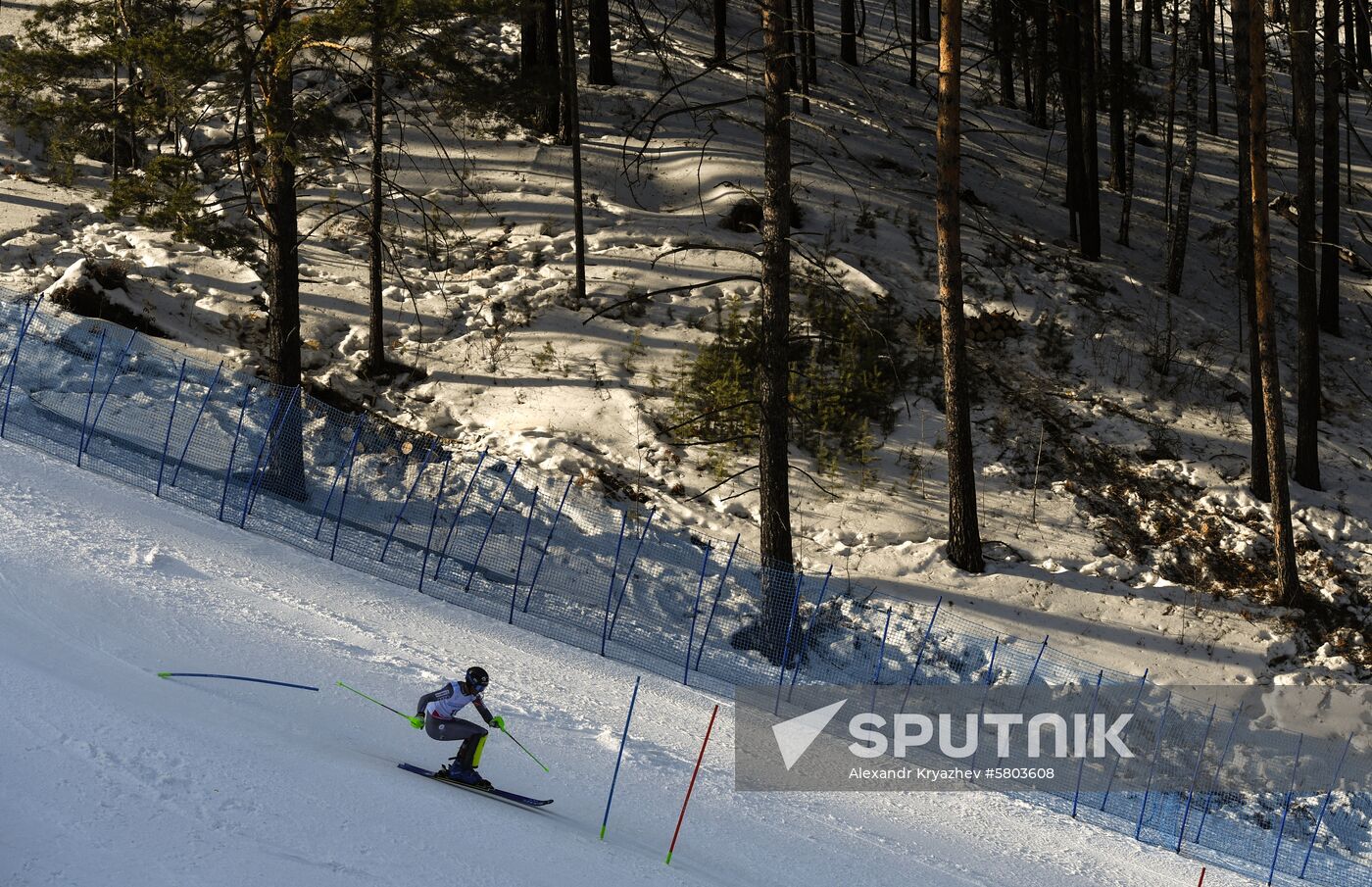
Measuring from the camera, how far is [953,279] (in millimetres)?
17219

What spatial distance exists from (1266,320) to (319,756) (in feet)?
53.6

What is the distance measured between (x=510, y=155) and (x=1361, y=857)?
2368 cm

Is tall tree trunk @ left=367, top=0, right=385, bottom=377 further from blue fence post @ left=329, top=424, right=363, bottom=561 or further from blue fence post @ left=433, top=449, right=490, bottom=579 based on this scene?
blue fence post @ left=433, top=449, right=490, bottom=579

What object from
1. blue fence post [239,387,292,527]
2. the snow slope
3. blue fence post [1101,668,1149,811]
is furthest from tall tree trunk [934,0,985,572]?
blue fence post [239,387,292,527]

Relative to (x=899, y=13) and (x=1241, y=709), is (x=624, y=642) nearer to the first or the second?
(x=1241, y=709)

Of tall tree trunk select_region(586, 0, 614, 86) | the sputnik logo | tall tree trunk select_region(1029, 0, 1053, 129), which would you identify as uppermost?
tall tree trunk select_region(1029, 0, 1053, 129)

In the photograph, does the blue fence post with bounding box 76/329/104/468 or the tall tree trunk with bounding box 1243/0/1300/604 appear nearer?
the blue fence post with bounding box 76/329/104/468

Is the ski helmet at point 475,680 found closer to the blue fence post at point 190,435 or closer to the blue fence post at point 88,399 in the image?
the blue fence post at point 190,435

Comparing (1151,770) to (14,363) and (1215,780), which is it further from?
(14,363)

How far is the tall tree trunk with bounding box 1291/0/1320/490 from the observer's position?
20.3m

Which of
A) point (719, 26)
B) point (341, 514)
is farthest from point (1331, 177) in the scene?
point (341, 514)

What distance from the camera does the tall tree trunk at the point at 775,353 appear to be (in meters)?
14.8

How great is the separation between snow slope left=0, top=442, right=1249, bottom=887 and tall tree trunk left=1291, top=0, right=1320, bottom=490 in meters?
11.3

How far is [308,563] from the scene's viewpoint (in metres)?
15.8
